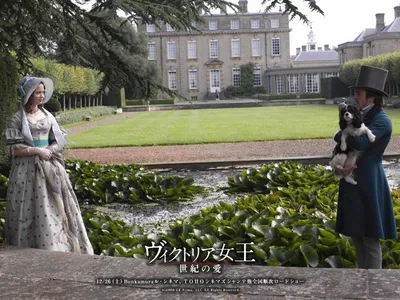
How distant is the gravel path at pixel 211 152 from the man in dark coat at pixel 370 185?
7.28 m

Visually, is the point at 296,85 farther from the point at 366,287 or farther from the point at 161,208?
the point at 366,287

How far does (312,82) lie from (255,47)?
709 cm

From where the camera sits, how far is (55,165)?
402 cm

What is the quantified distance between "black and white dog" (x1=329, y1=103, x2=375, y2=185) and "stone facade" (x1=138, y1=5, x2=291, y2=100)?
53.7 metres

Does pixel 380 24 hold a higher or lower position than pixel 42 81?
higher

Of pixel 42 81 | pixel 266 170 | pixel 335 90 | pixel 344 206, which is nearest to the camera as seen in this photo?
pixel 344 206

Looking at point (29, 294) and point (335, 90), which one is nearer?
point (29, 294)

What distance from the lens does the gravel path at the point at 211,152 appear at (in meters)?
10.9

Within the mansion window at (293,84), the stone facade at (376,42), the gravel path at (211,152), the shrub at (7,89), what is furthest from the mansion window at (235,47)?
the shrub at (7,89)

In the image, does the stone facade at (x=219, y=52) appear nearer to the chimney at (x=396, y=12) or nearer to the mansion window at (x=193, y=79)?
the mansion window at (x=193, y=79)

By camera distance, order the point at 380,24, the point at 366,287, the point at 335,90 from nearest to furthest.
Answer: the point at 366,287 < the point at 335,90 < the point at 380,24

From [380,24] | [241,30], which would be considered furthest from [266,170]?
[241,30]

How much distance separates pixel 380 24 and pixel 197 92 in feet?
58.3

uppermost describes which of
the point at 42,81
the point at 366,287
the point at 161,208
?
the point at 42,81
